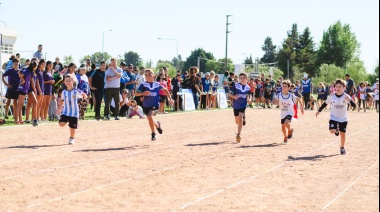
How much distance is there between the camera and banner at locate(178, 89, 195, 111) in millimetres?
28966

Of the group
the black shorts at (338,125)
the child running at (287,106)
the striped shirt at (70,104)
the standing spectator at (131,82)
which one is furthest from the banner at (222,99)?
the black shorts at (338,125)

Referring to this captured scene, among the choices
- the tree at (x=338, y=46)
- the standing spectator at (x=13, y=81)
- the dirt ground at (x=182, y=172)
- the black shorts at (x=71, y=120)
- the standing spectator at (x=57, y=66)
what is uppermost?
the tree at (x=338, y=46)

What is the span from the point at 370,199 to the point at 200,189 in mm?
2310

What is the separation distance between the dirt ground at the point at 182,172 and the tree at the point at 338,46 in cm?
11018

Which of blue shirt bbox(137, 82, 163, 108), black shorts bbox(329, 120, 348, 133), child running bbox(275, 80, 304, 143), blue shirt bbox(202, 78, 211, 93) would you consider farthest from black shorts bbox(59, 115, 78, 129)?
blue shirt bbox(202, 78, 211, 93)

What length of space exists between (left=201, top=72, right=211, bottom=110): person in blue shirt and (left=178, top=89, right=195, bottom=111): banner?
3.87 feet

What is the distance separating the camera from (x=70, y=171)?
383 inches

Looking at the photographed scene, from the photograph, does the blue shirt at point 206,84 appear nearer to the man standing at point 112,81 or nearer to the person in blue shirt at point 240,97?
the man standing at point 112,81

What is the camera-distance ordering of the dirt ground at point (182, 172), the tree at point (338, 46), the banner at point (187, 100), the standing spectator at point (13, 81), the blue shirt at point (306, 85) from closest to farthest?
1. the dirt ground at point (182, 172)
2. the standing spectator at point (13, 81)
3. the banner at point (187, 100)
4. the blue shirt at point (306, 85)
5. the tree at point (338, 46)

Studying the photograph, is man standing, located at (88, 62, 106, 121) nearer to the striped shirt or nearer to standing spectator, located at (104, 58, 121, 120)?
standing spectator, located at (104, 58, 121, 120)

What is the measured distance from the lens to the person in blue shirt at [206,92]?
102ft

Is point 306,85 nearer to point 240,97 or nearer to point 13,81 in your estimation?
point 240,97

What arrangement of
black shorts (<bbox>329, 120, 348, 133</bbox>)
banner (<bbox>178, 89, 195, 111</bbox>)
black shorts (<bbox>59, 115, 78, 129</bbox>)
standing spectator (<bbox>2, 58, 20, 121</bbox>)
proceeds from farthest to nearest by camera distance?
banner (<bbox>178, 89, 195, 111</bbox>) < standing spectator (<bbox>2, 58, 20, 121</bbox>) < black shorts (<bbox>59, 115, 78, 129</bbox>) < black shorts (<bbox>329, 120, 348, 133</bbox>)

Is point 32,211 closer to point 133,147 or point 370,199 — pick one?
point 370,199
